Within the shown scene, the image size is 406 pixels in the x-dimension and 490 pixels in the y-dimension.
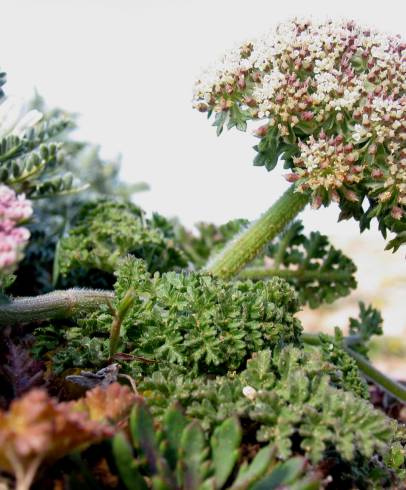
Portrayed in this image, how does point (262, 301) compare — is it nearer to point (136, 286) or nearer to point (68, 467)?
point (136, 286)

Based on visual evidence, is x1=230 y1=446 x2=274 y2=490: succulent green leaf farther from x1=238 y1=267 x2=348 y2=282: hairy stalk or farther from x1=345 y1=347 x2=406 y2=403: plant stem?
x1=238 y1=267 x2=348 y2=282: hairy stalk

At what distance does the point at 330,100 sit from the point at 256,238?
0.39 m

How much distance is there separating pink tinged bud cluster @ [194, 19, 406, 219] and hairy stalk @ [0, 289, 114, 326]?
0.46m

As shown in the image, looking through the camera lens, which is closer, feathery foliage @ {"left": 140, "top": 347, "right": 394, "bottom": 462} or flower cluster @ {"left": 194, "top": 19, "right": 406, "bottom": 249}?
feathery foliage @ {"left": 140, "top": 347, "right": 394, "bottom": 462}

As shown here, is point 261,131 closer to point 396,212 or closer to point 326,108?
point 326,108

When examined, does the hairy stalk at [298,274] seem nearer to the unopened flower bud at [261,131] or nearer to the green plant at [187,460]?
the unopened flower bud at [261,131]


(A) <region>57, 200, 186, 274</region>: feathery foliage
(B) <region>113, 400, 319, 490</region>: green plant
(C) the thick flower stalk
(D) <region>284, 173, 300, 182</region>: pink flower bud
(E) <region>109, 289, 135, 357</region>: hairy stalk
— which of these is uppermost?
(D) <region>284, 173, 300, 182</region>: pink flower bud

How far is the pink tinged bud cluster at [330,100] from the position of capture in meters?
1.44

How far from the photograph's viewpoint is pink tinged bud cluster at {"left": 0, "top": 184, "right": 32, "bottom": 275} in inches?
35.0

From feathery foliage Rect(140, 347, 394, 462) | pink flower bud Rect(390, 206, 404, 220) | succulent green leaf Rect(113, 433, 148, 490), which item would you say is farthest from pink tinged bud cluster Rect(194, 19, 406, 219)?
succulent green leaf Rect(113, 433, 148, 490)

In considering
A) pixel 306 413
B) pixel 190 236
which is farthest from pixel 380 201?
pixel 190 236

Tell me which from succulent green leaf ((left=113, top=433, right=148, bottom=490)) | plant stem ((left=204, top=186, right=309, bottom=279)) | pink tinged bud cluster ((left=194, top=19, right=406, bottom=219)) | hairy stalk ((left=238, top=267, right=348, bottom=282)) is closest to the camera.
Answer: succulent green leaf ((left=113, top=433, right=148, bottom=490))

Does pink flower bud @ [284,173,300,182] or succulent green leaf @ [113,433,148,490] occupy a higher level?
pink flower bud @ [284,173,300,182]

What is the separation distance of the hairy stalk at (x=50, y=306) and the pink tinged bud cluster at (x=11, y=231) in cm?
37
